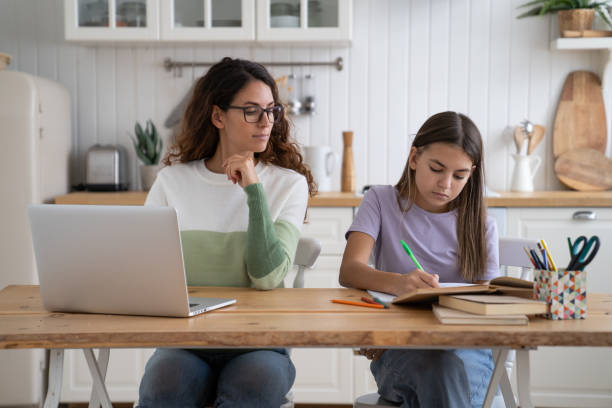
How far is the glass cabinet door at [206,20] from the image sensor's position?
9.87ft

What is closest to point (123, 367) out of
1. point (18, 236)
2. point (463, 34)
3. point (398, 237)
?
point (18, 236)

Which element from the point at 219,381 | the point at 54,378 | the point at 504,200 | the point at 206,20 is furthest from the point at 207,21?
the point at 54,378

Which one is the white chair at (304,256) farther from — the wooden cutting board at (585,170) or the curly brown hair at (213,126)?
the wooden cutting board at (585,170)

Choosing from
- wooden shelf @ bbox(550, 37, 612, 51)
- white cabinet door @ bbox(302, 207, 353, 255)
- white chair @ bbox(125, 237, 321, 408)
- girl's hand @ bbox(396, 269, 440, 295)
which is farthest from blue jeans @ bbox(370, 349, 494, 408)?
wooden shelf @ bbox(550, 37, 612, 51)

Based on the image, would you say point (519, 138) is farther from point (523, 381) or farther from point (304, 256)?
point (523, 381)

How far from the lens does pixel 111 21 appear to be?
303 centimetres

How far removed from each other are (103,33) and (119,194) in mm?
718

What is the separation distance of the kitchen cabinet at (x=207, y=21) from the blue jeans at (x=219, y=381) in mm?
1856

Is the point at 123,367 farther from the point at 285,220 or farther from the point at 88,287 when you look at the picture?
the point at 88,287

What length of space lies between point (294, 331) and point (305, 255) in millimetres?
737

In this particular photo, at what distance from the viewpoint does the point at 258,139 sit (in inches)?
69.6

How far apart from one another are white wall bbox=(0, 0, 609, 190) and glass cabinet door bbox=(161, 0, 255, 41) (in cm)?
29

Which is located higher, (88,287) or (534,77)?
(534,77)

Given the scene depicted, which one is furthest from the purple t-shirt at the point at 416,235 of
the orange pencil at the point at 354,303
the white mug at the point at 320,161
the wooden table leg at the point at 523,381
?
the white mug at the point at 320,161
